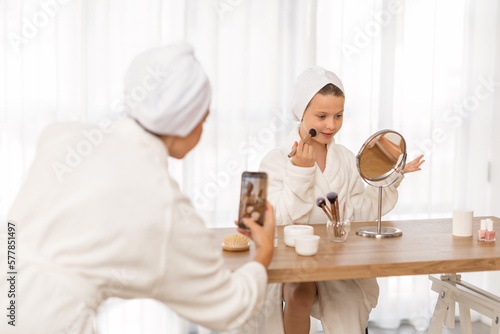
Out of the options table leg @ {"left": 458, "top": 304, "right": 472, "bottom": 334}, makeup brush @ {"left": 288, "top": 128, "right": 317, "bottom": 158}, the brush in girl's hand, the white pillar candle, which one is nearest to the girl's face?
makeup brush @ {"left": 288, "top": 128, "right": 317, "bottom": 158}

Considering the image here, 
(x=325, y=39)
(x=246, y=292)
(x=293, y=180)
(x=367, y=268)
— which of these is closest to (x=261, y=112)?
(x=325, y=39)

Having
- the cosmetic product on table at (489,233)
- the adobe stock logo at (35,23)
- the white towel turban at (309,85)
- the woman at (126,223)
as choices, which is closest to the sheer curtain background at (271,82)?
the adobe stock logo at (35,23)

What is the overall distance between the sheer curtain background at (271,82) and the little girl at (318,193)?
2.92 feet

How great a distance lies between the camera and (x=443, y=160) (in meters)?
3.58

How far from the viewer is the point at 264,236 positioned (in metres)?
1.69

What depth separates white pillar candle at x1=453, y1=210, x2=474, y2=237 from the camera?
2129 millimetres

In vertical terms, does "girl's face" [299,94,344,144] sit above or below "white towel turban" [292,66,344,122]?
below

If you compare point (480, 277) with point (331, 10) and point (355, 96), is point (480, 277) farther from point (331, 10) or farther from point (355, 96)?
point (331, 10)

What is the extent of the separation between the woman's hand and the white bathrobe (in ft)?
0.80

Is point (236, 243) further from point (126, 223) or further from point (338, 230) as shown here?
point (126, 223)

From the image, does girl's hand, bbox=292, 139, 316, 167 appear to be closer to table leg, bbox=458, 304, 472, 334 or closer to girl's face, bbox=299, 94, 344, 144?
girl's face, bbox=299, 94, 344, 144

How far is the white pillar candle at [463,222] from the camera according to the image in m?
2.13

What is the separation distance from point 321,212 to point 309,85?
0.50 m

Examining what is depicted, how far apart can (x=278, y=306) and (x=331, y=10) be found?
1797mm
